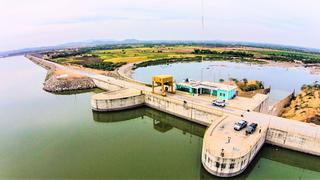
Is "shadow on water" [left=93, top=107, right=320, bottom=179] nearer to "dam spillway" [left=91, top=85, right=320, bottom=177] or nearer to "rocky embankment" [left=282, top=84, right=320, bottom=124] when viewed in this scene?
"dam spillway" [left=91, top=85, right=320, bottom=177]

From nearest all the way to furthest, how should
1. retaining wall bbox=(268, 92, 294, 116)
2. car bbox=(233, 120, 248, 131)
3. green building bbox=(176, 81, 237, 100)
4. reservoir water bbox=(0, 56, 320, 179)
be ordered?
reservoir water bbox=(0, 56, 320, 179), car bbox=(233, 120, 248, 131), green building bbox=(176, 81, 237, 100), retaining wall bbox=(268, 92, 294, 116)

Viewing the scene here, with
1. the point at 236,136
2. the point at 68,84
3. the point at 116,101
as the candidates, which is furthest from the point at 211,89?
the point at 68,84

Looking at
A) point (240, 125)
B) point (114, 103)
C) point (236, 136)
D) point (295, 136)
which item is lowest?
point (295, 136)

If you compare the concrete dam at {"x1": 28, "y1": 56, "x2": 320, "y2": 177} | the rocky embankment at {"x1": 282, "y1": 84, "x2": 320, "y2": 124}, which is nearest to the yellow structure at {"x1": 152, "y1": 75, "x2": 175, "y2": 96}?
the concrete dam at {"x1": 28, "y1": 56, "x2": 320, "y2": 177}

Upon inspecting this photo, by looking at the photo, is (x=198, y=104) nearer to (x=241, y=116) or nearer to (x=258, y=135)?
A: (x=241, y=116)

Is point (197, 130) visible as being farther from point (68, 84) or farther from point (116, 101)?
point (68, 84)

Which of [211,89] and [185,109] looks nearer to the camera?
[185,109]

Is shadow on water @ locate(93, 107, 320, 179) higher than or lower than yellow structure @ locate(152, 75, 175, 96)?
lower
